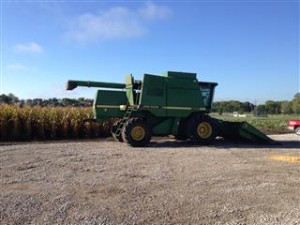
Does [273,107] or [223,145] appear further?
[273,107]

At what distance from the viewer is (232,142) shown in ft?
57.4

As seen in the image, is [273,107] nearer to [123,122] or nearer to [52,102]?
[52,102]

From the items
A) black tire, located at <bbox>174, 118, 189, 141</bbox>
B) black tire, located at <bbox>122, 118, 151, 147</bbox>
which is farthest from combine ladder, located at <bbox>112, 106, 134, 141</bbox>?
black tire, located at <bbox>174, 118, 189, 141</bbox>

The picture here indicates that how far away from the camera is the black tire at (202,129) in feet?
53.7

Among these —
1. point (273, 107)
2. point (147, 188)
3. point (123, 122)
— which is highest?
point (273, 107)

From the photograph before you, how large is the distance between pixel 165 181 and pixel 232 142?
9340mm

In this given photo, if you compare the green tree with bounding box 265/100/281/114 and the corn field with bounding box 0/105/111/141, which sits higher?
the green tree with bounding box 265/100/281/114

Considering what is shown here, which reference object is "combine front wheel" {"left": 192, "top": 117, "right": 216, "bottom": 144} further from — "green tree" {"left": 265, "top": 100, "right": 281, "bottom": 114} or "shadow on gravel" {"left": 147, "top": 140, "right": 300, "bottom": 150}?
"green tree" {"left": 265, "top": 100, "right": 281, "bottom": 114}

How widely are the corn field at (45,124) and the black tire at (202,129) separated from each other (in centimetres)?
515

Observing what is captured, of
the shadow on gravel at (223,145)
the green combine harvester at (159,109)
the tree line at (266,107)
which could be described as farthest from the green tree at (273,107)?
the green combine harvester at (159,109)

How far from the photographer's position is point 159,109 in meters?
15.9

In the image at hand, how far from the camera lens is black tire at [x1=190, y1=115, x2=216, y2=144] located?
16.4m

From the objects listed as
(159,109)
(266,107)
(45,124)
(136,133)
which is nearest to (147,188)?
(136,133)

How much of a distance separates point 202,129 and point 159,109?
1.92 m
